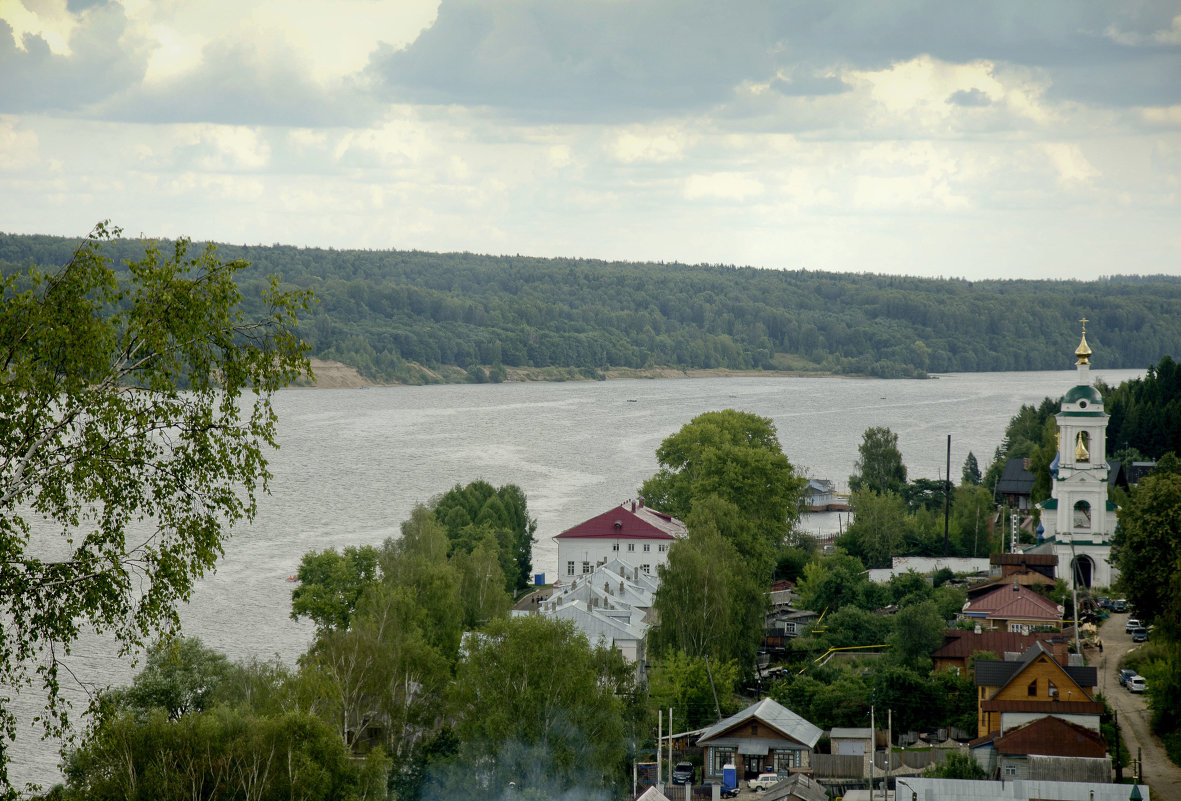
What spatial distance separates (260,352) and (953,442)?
89.5 metres

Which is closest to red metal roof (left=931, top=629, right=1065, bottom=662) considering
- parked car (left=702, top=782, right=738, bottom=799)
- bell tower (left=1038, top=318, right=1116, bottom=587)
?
parked car (left=702, top=782, right=738, bottom=799)

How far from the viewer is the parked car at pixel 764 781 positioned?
25.5m

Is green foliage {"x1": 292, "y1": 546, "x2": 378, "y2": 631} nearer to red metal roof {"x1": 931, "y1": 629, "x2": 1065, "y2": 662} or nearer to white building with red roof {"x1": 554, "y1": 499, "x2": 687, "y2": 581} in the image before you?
white building with red roof {"x1": 554, "y1": 499, "x2": 687, "y2": 581}

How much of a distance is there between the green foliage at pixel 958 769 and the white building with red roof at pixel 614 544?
22.6m

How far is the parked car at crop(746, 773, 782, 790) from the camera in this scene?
25.5m

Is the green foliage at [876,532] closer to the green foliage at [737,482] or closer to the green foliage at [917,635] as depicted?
the green foliage at [737,482]

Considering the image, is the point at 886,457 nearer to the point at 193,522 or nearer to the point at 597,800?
the point at 597,800

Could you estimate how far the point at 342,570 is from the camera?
3550 cm

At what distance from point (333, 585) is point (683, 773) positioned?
42.7ft

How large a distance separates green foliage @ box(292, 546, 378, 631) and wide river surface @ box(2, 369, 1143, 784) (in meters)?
1.63

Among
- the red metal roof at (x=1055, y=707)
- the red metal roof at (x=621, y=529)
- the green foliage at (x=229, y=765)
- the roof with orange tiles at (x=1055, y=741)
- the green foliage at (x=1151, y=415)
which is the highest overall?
the green foliage at (x=1151, y=415)

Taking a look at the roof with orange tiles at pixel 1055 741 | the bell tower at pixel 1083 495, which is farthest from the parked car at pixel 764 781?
the bell tower at pixel 1083 495

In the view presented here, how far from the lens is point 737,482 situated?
49.5m

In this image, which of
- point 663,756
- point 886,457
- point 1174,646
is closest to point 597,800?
point 663,756
